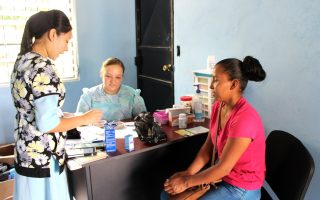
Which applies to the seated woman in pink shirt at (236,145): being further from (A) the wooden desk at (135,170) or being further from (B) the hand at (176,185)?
(A) the wooden desk at (135,170)

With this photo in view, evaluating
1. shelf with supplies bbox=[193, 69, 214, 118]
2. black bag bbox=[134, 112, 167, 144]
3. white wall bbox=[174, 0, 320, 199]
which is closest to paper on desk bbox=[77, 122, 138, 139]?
black bag bbox=[134, 112, 167, 144]

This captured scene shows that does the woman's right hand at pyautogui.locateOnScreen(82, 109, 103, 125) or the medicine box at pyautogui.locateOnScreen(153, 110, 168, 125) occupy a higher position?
the woman's right hand at pyautogui.locateOnScreen(82, 109, 103, 125)

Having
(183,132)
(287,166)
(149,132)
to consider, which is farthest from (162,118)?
(287,166)

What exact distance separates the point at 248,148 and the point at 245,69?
1.28 feet

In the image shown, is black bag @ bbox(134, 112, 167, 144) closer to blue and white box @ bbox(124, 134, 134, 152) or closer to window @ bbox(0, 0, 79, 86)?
blue and white box @ bbox(124, 134, 134, 152)

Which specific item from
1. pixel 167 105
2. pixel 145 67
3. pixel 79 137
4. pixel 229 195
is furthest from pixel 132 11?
pixel 229 195

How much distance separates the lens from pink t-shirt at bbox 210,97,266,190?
1.32 m

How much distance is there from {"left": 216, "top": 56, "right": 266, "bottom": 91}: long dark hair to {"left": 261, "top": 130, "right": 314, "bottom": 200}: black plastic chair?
37 cm

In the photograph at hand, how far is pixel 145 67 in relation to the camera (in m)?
3.64

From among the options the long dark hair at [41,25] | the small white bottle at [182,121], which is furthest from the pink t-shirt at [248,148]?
the long dark hair at [41,25]

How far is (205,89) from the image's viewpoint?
2.11 meters

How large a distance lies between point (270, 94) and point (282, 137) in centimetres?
42

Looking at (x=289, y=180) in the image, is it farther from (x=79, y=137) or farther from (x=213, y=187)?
(x=79, y=137)

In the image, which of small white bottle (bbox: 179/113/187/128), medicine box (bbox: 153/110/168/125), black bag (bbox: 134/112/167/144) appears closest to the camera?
black bag (bbox: 134/112/167/144)
